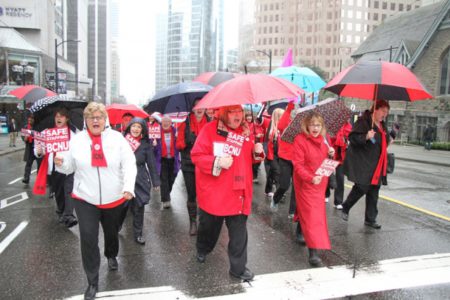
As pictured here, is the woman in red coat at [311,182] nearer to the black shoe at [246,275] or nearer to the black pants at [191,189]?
the black shoe at [246,275]

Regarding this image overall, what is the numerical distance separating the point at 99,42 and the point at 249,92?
7180 inches

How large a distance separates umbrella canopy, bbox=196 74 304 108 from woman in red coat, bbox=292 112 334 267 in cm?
89

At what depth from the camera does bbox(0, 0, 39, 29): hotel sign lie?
47781 mm

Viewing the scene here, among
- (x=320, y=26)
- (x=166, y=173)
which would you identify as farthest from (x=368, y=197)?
(x=320, y=26)

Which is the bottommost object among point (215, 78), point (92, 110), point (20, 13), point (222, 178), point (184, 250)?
point (184, 250)

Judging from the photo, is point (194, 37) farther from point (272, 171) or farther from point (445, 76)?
point (272, 171)

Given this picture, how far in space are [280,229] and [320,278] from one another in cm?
184

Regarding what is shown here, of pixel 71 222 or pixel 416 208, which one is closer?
pixel 71 222

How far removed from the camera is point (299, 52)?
375 feet

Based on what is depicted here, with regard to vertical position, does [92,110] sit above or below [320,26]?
below

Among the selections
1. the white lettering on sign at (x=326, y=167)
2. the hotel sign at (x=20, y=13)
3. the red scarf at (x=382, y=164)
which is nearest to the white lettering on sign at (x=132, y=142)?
the white lettering on sign at (x=326, y=167)

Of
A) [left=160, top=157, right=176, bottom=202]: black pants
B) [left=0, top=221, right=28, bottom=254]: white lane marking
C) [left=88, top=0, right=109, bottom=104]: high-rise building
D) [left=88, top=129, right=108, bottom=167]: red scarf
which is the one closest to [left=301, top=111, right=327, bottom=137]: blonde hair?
[left=88, top=129, right=108, bottom=167]: red scarf

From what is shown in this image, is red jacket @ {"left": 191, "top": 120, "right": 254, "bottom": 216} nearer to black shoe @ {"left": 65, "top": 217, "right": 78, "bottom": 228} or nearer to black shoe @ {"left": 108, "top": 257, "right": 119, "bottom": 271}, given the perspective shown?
black shoe @ {"left": 108, "top": 257, "right": 119, "bottom": 271}

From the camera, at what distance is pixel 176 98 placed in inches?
232
